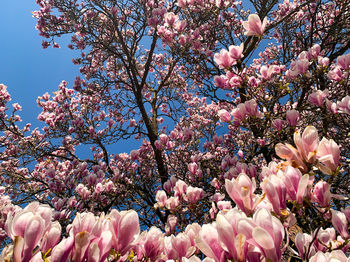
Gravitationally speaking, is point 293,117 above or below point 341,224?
above

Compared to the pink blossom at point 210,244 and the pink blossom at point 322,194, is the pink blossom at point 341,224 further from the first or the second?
the pink blossom at point 210,244

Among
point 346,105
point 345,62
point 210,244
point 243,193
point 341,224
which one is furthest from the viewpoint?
point 345,62

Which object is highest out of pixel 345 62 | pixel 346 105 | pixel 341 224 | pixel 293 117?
pixel 345 62

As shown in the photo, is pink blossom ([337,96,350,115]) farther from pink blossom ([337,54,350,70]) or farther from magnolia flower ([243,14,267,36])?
magnolia flower ([243,14,267,36])

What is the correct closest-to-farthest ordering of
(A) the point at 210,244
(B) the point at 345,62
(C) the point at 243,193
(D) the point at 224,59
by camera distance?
(A) the point at 210,244, (C) the point at 243,193, (B) the point at 345,62, (D) the point at 224,59

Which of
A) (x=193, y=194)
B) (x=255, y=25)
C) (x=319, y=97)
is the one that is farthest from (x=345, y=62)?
(x=193, y=194)

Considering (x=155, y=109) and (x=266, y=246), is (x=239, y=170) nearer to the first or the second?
(x=266, y=246)

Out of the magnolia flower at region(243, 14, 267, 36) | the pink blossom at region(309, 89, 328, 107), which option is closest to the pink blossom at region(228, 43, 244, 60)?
the magnolia flower at region(243, 14, 267, 36)

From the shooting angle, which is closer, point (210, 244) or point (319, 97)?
point (210, 244)

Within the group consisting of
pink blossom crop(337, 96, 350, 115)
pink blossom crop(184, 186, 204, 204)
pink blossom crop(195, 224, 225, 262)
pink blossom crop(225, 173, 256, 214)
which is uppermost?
pink blossom crop(337, 96, 350, 115)

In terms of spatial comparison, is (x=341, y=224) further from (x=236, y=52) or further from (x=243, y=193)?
(x=236, y=52)

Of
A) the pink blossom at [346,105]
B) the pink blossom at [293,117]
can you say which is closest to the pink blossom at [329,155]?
the pink blossom at [346,105]

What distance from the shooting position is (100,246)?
2.95 ft

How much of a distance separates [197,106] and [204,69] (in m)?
5.95
